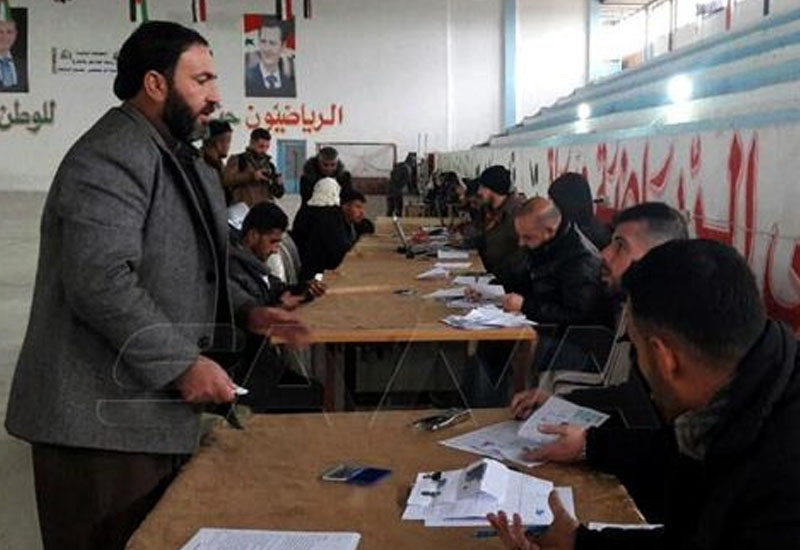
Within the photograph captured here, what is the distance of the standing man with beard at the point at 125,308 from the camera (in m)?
1.50

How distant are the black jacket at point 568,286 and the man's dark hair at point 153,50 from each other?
1.95 metres

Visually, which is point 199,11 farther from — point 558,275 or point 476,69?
point 558,275

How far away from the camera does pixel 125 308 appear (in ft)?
4.88

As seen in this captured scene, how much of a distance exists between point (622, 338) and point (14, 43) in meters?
13.3

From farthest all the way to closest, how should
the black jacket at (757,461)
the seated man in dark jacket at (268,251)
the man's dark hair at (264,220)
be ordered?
the man's dark hair at (264,220)
the seated man in dark jacket at (268,251)
the black jacket at (757,461)

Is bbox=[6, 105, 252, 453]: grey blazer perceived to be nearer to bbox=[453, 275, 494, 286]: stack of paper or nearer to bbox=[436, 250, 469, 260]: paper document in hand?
bbox=[453, 275, 494, 286]: stack of paper

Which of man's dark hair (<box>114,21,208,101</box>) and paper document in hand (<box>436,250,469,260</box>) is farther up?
man's dark hair (<box>114,21,208,101</box>)

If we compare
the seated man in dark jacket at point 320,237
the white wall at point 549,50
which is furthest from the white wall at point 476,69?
the seated man in dark jacket at point 320,237

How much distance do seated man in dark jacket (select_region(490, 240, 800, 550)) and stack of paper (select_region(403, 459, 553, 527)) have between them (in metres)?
→ 0.29

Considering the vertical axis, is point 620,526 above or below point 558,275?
below

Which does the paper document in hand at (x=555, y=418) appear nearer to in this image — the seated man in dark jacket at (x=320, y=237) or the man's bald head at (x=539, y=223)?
the man's bald head at (x=539, y=223)

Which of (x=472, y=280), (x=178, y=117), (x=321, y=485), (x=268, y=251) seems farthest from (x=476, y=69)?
(x=321, y=485)

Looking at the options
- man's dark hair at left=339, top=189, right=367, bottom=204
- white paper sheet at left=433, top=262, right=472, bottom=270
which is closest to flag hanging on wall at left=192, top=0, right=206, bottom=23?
man's dark hair at left=339, top=189, right=367, bottom=204

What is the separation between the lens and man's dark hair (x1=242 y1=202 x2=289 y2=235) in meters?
3.60
